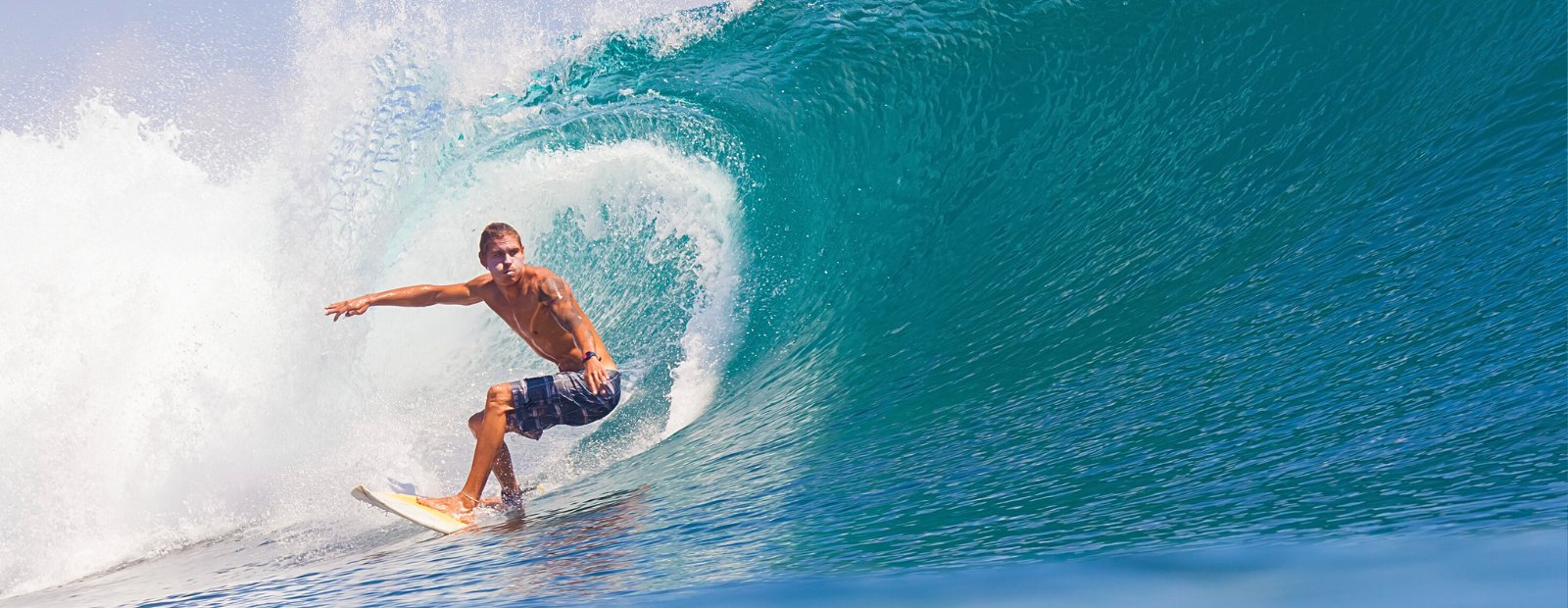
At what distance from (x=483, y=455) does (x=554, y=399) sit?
37 centimetres

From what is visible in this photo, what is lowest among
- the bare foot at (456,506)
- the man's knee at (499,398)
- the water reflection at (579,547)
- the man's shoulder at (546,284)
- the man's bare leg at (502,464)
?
the water reflection at (579,547)

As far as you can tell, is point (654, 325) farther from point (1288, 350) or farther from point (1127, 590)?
point (1127, 590)

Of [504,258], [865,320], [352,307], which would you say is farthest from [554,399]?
[865,320]

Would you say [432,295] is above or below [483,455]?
above

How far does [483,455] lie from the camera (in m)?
4.17

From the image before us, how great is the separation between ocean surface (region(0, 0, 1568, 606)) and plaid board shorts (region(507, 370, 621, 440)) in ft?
1.27

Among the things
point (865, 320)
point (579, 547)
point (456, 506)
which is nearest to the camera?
point (579, 547)

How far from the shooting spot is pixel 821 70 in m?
7.93

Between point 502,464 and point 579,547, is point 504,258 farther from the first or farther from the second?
point 579,547

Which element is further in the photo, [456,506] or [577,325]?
[577,325]

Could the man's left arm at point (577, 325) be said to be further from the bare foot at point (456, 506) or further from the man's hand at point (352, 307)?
the man's hand at point (352, 307)

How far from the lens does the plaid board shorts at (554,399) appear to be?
425 centimetres

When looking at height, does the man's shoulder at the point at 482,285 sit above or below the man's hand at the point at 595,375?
above

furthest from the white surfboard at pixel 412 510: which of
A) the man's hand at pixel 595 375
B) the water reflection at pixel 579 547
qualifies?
the man's hand at pixel 595 375
